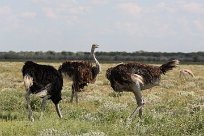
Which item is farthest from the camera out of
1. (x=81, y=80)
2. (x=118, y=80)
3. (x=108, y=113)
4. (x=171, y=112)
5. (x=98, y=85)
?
(x=98, y=85)

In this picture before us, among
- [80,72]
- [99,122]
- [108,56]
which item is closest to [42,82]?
[99,122]

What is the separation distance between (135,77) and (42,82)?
7.89 feet

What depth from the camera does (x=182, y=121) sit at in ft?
37.2

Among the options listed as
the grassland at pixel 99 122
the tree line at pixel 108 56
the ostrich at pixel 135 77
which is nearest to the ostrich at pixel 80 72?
the grassland at pixel 99 122

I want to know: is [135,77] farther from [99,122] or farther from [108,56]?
[108,56]

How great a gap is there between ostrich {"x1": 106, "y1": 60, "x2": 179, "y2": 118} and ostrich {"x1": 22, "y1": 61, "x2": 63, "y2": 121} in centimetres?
144

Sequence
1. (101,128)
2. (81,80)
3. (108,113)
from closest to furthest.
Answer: (101,128), (108,113), (81,80)

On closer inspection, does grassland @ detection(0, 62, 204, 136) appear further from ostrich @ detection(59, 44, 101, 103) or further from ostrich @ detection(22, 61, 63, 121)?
ostrich @ detection(59, 44, 101, 103)

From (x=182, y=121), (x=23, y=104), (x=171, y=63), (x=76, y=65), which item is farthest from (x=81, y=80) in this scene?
(x=182, y=121)

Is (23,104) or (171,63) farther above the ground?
(171,63)

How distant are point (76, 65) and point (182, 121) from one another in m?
9.35

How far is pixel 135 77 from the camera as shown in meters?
13.7

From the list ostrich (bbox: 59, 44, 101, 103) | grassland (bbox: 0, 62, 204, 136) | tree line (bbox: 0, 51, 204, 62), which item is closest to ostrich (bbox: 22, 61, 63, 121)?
grassland (bbox: 0, 62, 204, 136)

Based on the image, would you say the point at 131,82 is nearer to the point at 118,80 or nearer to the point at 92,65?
the point at 118,80
